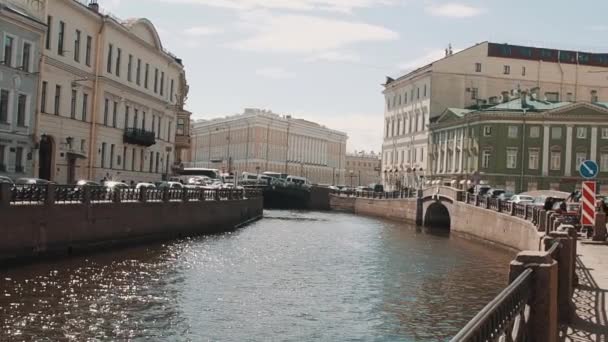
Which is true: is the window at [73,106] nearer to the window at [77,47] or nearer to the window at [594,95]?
the window at [77,47]

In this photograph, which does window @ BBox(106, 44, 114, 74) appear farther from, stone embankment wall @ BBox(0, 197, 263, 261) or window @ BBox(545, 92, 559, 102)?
window @ BBox(545, 92, 559, 102)

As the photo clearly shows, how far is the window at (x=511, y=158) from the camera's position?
65.7 meters

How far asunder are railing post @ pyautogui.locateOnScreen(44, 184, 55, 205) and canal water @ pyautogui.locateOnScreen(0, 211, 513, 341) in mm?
1809

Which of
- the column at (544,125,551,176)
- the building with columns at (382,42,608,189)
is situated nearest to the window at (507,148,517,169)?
the column at (544,125,551,176)

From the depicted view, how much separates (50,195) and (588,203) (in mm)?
16021

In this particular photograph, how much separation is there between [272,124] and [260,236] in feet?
279

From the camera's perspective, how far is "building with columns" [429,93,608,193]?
63500 mm

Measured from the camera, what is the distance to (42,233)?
862 inches

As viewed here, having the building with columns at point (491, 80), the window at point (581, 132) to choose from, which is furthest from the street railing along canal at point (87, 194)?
the building with columns at point (491, 80)

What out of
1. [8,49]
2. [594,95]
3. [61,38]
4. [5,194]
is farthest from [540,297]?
[594,95]

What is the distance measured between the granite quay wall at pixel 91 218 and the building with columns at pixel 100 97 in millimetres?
8262

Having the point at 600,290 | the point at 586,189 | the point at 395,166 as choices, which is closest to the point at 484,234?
the point at 586,189

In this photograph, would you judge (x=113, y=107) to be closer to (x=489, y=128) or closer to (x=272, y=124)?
(x=489, y=128)

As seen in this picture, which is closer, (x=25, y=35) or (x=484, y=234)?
(x=25, y=35)
